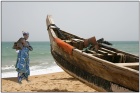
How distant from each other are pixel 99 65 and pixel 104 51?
1901mm

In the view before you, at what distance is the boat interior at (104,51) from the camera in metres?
5.40

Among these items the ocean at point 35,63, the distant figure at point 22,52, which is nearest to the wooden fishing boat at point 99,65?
the distant figure at point 22,52

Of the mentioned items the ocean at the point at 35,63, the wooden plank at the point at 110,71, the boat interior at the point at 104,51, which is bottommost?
the ocean at the point at 35,63

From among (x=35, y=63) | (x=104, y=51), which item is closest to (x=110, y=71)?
(x=104, y=51)

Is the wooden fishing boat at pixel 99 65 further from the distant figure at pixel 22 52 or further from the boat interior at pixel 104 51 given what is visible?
the distant figure at pixel 22 52

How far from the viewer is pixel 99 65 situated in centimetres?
451

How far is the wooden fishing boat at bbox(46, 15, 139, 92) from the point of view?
3969mm

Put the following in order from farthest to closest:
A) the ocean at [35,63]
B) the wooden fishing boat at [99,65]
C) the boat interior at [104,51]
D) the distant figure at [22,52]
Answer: the ocean at [35,63], the distant figure at [22,52], the boat interior at [104,51], the wooden fishing boat at [99,65]

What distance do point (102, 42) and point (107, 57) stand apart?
1.26 m

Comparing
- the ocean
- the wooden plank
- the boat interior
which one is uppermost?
the boat interior

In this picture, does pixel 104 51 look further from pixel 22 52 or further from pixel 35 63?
pixel 35 63

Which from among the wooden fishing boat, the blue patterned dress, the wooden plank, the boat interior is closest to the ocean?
Result: the blue patterned dress

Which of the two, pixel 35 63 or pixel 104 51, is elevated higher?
pixel 104 51

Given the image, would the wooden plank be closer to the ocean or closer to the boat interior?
the boat interior
